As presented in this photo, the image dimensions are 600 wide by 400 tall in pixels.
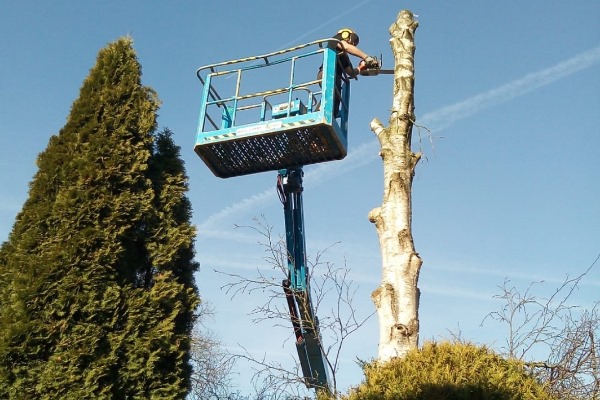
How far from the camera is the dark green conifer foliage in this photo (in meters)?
5.35

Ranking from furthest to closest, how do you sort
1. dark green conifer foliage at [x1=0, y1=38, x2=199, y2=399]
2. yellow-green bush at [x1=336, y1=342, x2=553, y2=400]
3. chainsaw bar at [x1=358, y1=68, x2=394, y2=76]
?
chainsaw bar at [x1=358, y1=68, x2=394, y2=76] < dark green conifer foliage at [x1=0, y1=38, x2=199, y2=399] < yellow-green bush at [x1=336, y1=342, x2=553, y2=400]

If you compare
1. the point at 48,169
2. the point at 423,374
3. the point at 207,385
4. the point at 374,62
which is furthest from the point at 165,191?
the point at 207,385

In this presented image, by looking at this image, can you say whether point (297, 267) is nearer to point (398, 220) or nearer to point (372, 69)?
point (372, 69)

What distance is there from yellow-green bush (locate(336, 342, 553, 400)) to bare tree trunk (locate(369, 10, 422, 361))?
0.31 m

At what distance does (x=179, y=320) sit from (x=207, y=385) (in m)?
7.08

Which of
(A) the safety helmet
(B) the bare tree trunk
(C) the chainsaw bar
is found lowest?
(B) the bare tree trunk

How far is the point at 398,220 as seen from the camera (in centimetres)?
465

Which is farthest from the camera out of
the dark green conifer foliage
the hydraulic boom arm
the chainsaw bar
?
the hydraulic boom arm

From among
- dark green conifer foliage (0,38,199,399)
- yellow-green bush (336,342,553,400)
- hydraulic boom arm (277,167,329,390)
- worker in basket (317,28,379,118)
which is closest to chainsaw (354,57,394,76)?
worker in basket (317,28,379,118)

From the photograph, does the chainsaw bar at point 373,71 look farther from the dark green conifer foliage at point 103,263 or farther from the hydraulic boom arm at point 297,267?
the dark green conifer foliage at point 103,263

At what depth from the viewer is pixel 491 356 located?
400 cm

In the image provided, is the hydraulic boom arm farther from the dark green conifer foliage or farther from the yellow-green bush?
the yellow-green bush

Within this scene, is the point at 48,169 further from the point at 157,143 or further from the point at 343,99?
the point at 343,99

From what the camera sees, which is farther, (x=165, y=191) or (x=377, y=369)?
(x=165, y=191)
